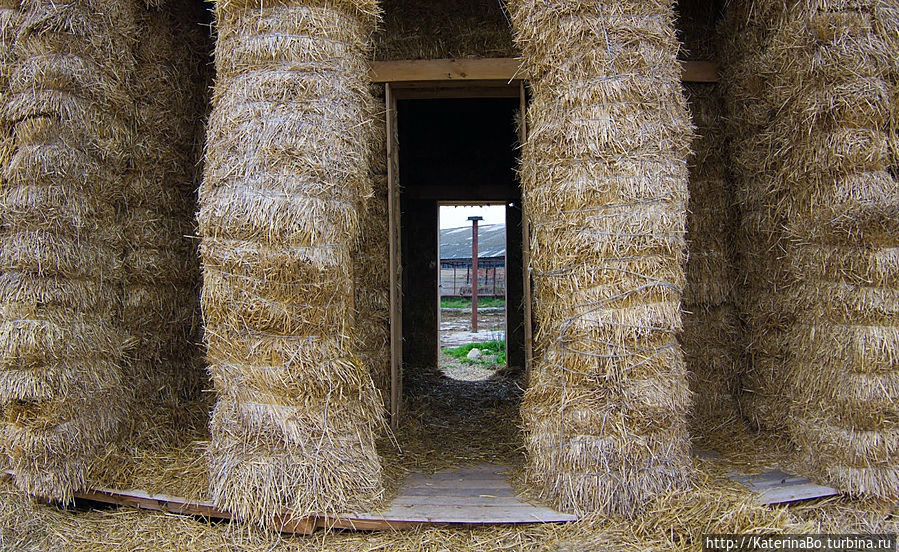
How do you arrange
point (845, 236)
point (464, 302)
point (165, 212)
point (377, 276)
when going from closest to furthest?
point (845, 236) → point (165, 212) → point (377, 276) → point (464, 302)

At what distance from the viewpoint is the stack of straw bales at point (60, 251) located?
2924mm

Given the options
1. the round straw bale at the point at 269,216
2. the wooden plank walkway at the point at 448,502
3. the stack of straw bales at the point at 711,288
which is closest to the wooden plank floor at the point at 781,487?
the wooden plank walkway at the point at 448,502

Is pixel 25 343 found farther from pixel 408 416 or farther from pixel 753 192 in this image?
pixel 753 192

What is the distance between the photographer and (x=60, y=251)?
3043mm

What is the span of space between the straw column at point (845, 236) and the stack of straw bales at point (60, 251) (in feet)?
13.3

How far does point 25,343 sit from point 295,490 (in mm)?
1674

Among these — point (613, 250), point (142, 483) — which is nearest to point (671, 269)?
point (613, 250)

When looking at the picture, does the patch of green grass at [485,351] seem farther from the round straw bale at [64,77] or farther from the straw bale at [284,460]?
the round straw bale at [64,77]

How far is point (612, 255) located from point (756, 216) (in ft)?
5.21

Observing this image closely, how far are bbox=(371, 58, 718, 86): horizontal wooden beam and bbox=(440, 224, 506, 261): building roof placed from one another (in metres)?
14.3

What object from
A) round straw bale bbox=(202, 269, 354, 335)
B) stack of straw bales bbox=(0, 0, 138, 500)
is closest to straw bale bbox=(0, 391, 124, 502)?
stack of straw bales bbox=(0, 0, 138, 500)

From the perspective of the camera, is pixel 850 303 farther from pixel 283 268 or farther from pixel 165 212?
pixel 165 212

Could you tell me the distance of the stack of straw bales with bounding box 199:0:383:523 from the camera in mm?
2586

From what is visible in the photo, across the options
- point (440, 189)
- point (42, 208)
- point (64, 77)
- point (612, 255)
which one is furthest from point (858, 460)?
point (440, 189)
